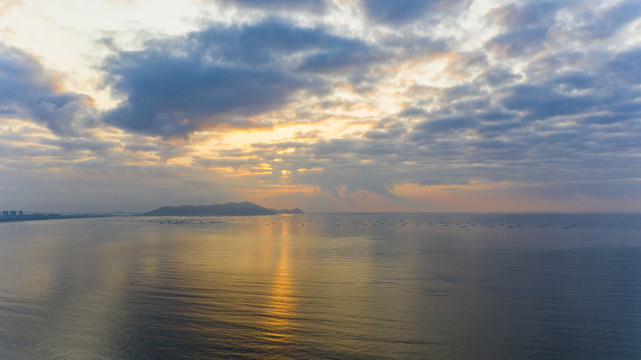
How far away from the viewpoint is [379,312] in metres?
23.0

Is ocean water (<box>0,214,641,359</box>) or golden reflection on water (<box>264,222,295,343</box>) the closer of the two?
ocean water (<box>0,214,641,359</box>)

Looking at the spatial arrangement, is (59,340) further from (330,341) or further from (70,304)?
(330,341)

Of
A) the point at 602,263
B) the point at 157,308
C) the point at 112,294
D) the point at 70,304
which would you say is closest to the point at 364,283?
the point at 157,308

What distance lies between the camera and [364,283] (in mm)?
31375

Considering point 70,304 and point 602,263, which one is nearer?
point 70,304

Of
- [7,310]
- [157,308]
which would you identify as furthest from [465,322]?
[7,310]

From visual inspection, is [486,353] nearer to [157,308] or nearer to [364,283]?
[364,283]

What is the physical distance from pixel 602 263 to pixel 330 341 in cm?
4029

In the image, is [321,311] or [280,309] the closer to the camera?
[321,311]

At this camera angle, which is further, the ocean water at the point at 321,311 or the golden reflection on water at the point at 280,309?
the golden reflection on water at the point at 280,309

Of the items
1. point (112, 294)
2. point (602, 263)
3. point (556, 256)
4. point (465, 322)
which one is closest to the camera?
point (465, 322)

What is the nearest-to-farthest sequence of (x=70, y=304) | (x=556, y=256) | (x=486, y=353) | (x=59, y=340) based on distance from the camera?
(x=486, y=353), (x=59, y=340), (x=70, y=304), (x=556, y=256)

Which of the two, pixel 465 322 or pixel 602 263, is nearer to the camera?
pixel 465 322

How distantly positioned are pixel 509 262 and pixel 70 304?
43.0 meters
